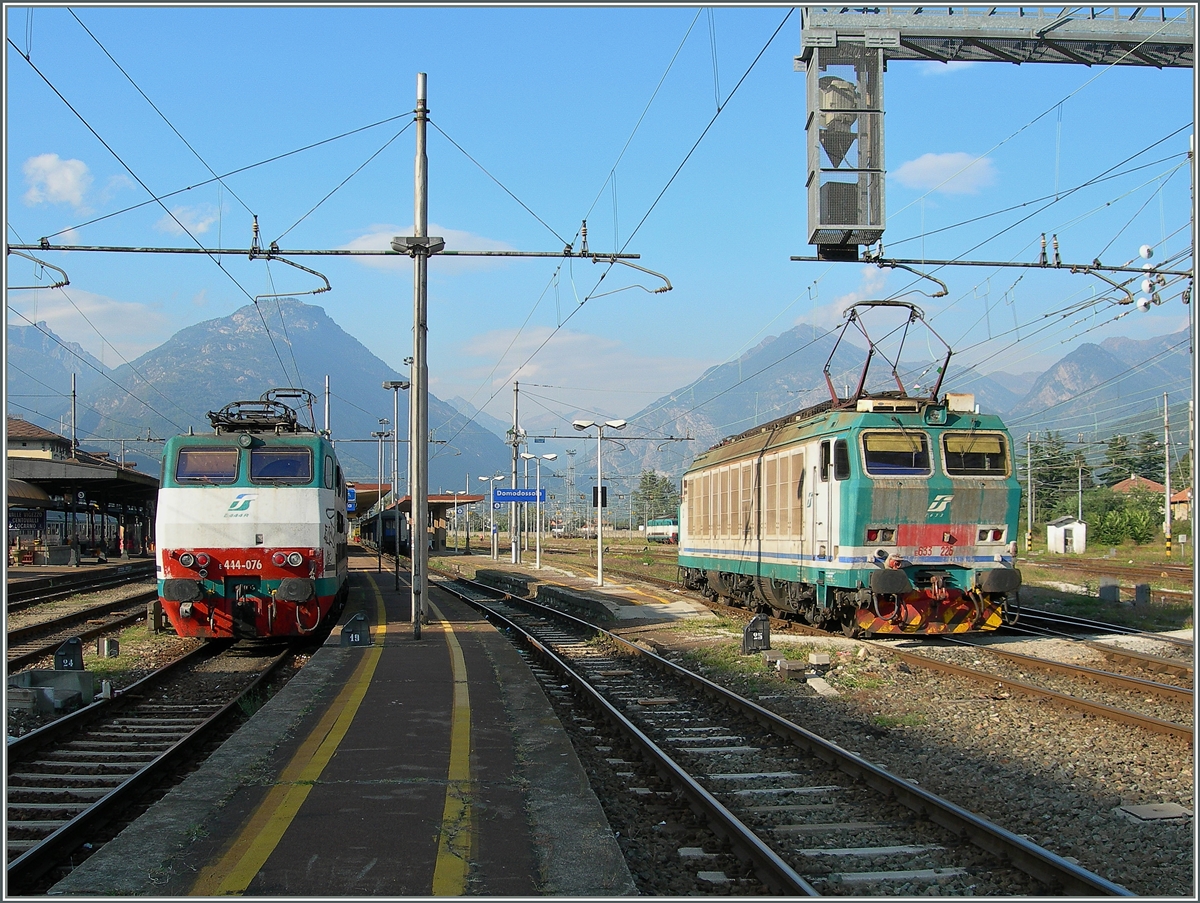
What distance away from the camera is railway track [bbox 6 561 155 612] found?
2392cm

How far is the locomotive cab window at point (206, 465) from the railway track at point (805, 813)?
643 cm

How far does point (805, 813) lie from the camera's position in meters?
6.84

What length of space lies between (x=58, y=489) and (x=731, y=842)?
35.9 metres

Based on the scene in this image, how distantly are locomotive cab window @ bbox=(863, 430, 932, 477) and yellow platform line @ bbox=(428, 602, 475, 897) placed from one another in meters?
7.38

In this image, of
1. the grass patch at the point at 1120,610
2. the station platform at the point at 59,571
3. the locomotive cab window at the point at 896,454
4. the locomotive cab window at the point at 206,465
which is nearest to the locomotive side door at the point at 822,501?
the locomotive cab window at the point at 896,454

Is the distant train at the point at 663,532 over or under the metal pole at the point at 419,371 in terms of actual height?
under

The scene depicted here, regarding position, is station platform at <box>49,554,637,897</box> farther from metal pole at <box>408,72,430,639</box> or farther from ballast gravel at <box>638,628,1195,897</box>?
metal pole at <box>408,72,430,639</box>

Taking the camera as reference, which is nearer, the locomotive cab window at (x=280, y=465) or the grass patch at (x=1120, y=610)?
the locomotive cab window at (x=280, y=465)

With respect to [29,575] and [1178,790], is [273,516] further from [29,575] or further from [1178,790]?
[29,575]

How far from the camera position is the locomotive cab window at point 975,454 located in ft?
48.5

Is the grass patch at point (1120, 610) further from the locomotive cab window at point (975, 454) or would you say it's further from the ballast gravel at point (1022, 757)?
the ballast gravel at point (1022, 757)

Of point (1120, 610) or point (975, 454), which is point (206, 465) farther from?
point (1120, 610)

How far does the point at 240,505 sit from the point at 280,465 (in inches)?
31.7

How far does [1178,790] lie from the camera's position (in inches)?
284
